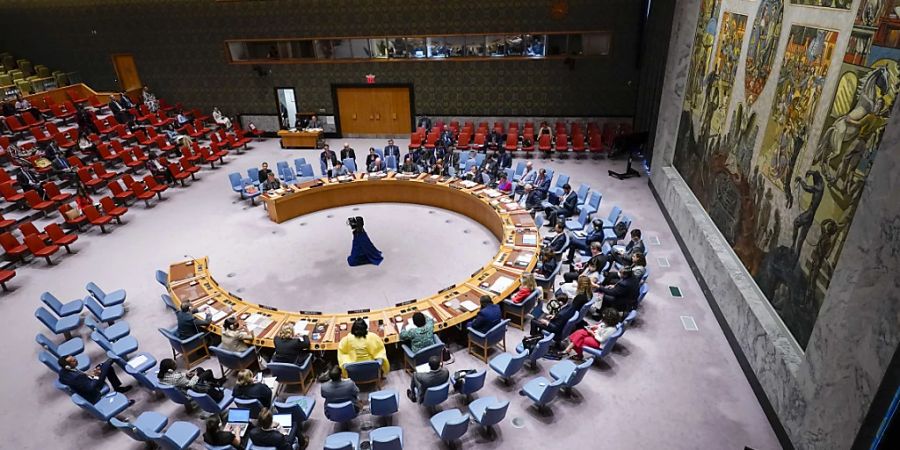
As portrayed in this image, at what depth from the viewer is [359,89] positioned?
20.9 m

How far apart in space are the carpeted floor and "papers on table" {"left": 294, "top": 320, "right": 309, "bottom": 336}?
945 millimetres

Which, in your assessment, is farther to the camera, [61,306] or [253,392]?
[61,306]

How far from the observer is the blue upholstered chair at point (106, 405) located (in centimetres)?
692

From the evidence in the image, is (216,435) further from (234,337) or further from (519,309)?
(519,309)

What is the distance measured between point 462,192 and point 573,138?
21.8 ft

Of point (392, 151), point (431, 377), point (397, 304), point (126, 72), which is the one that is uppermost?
point (126, 72)

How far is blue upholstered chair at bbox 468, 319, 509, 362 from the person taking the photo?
26.1ft

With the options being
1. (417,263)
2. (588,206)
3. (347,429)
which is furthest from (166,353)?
(588,206)

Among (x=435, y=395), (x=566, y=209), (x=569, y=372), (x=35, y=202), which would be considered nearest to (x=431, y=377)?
(x=435, y=395)

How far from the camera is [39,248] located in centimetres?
1192

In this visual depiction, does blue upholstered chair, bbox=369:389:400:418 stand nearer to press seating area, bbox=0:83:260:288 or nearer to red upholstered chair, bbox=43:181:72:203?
press seating area, bbox=0:83:260:288

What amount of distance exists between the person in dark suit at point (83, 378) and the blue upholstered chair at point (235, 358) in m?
1.37

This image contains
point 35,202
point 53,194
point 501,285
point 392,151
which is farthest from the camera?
point 392,151

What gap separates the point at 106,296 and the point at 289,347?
16.7ft
